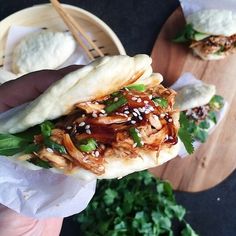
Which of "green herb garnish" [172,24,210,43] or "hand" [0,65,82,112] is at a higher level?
"hand" [0,65,82,112]

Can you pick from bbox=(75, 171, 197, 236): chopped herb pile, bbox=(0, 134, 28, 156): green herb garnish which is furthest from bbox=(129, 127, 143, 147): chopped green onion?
bbox=(75, 171, 197, 236): chopped herb pile

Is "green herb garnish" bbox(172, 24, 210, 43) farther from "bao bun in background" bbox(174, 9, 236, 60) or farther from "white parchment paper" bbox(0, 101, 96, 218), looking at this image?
"white parchment paper" bbox(0, 101, 96, 218)

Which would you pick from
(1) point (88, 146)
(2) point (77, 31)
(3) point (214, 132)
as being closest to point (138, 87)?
(1) point (88, 146)

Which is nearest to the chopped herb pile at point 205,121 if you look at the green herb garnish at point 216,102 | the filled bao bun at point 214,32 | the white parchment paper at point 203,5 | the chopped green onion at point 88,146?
the green herb garnish at point 216,102

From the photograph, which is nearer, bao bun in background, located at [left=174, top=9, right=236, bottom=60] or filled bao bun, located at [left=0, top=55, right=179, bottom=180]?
filled bao bun, located at [left=0, top=55, right=179, bottom=180]

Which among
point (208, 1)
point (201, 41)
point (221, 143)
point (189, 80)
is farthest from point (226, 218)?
point (208, 1)

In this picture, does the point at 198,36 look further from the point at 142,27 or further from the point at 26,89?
the point at 26,89
